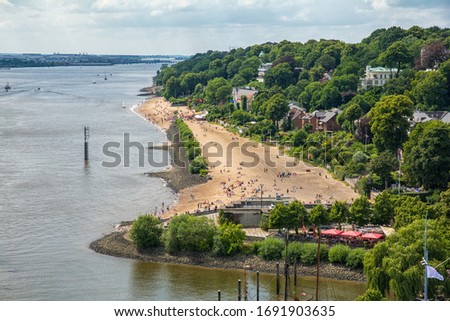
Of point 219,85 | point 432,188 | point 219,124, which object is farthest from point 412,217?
point 219,85

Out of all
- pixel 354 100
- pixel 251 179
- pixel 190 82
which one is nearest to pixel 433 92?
pixel 354 100

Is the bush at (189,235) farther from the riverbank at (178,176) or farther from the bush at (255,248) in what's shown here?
the riverbank at (178,176)

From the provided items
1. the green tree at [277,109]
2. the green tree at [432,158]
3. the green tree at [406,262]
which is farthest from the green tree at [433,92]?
the green tree at [406,262]

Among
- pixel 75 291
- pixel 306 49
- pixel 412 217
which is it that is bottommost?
pixel 75 291

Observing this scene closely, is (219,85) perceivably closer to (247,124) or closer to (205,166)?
(247,124)

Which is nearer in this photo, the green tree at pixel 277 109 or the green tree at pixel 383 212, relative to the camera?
the green tree at pixel 383 212
